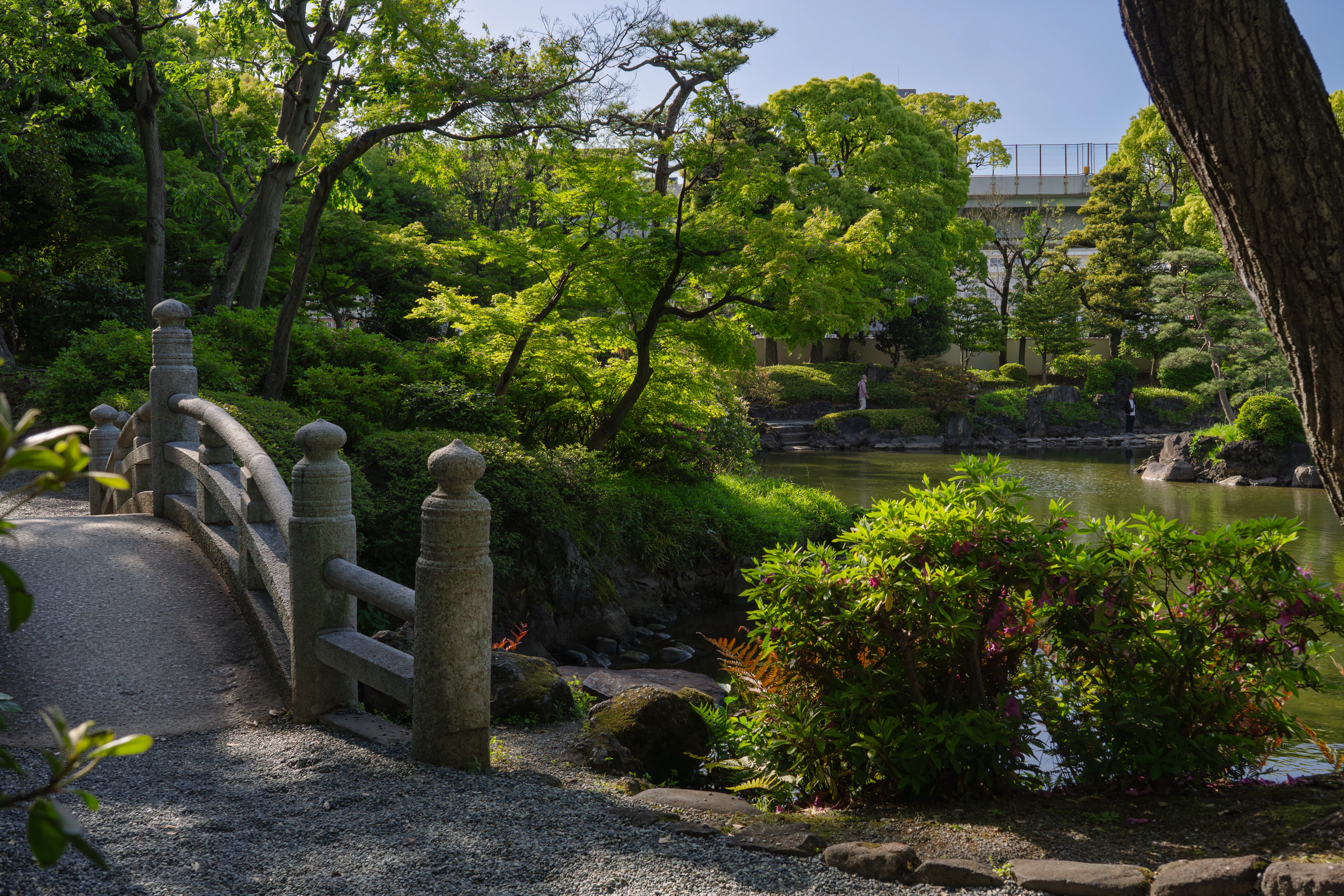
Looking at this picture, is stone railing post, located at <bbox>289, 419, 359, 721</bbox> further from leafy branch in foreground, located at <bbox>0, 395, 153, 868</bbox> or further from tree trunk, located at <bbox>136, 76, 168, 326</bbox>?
tree trunk, located at <bbox>136, 76, 168, 326</bbox>

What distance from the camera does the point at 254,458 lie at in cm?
480

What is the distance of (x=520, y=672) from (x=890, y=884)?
8.66ft

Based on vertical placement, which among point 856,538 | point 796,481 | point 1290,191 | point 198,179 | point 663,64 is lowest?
point 796,481

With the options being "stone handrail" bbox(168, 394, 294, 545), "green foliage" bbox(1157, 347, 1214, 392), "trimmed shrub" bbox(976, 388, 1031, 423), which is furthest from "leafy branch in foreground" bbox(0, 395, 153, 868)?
"green foliage" bbox(1157, 347, 1214, 392)

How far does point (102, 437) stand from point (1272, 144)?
8974 mm

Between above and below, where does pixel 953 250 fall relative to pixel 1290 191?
above

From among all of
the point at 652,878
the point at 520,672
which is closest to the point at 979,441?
the point at 520,672

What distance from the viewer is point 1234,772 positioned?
3531mm

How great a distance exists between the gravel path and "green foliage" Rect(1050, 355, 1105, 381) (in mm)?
33768

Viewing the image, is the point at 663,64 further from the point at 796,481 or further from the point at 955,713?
the point at 955,713

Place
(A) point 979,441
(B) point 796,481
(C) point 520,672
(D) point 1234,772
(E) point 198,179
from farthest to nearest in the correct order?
1. (A) point 979,441
2. (B) point 796,481
3. (E) point 198,179
4. (C) point 520,672
5. (D) point 1234,772

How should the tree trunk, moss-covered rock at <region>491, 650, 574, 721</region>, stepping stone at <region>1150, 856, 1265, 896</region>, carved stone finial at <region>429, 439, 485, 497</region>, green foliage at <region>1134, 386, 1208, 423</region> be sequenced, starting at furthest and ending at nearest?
green foliage at <region>1134, 386, 1208, 423</region>
the tree trunk
moss-covered rock at <region>491, 650, 574, 721</region>
carved stone finial at <region>429, 439, 485, 497</region>
stepping stone at <region>1150, 856, 1265, 896</region>

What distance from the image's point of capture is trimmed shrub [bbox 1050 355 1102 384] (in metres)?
33.9

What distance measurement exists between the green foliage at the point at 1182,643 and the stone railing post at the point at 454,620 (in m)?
2.19
